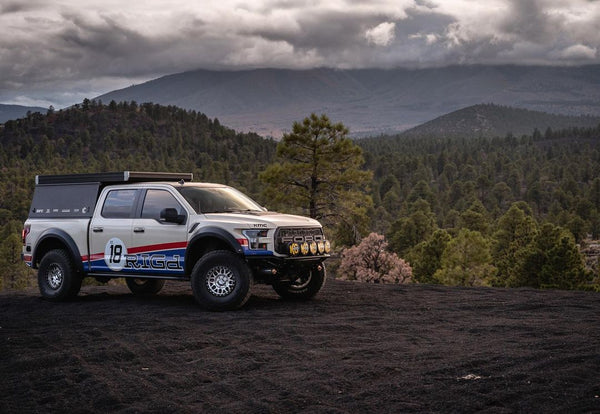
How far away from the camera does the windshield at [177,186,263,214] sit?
1252 centimetres

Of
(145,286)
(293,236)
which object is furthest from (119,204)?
(293,236)

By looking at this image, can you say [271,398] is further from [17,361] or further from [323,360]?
[17,361]

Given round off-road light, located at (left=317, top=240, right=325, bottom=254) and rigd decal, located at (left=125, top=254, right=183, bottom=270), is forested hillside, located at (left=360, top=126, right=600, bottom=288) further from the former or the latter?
rigd decal, located at (left=125, top=254, right=183, bottom=270)

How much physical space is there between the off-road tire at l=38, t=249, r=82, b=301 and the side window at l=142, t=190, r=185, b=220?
6.99 ft

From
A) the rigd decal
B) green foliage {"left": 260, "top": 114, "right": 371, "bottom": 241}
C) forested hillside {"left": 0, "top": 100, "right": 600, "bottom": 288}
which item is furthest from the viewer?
forested hillside {"left": 0, "top": 100, "right": 600, "bottom": 288}

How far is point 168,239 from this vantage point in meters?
12.3

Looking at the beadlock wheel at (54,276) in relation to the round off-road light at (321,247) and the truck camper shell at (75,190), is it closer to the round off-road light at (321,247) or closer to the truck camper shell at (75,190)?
the truck camper shell at (75,190)

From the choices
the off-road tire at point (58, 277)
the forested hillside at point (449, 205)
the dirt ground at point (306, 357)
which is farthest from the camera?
the forested hillside at point (449, 205)

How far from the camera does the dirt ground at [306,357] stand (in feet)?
21.3

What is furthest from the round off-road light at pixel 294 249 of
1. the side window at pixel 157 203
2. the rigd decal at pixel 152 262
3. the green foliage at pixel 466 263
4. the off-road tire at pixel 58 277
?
the green foliage at pixel 466 263

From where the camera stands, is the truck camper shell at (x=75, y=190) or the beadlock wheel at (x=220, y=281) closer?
the beadlock wheel at (x=220, y=281)

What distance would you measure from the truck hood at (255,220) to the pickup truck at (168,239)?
0.06ft

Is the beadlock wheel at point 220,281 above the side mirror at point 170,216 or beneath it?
beneath

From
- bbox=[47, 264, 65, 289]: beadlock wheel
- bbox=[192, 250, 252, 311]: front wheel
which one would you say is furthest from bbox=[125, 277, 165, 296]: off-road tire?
bbox=[192, 250, 252, 311]: front wheel
